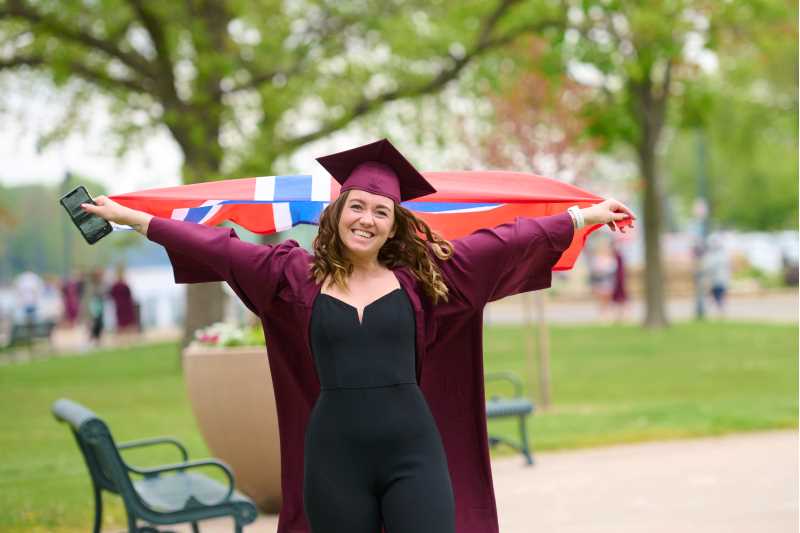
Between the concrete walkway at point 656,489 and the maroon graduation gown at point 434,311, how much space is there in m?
2.91

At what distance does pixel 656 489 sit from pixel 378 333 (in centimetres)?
492

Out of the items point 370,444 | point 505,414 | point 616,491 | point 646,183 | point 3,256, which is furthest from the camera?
point 3,256

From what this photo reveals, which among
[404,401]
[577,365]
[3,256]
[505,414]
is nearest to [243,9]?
[577,365]

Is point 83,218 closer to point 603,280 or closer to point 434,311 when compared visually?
point 434,311

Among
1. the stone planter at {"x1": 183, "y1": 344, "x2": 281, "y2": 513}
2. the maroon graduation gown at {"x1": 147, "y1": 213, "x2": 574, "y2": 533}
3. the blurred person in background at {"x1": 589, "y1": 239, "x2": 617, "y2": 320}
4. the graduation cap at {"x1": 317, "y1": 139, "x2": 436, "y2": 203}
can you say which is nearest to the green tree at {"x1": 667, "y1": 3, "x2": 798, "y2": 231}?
the blurred person in background at {"x1": 589, "y1": 239, "x2": 617, "y2": 320}

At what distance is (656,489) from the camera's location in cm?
830

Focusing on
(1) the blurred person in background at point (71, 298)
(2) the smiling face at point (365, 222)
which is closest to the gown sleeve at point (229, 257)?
(2) the smiling face at point (365, 222)

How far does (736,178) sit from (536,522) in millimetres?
54780

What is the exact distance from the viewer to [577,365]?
18.0 metres

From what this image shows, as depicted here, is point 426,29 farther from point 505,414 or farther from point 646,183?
point 505,414

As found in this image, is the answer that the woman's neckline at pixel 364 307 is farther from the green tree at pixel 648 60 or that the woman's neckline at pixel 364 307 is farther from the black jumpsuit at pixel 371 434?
the green tree at pixel 648 60

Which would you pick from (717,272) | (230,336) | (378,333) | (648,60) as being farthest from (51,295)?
(378,333)

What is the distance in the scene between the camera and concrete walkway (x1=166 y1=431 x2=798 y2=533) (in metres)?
7.16

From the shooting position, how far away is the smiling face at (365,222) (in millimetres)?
3996
